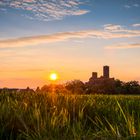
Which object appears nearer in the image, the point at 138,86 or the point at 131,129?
the point at 131,129

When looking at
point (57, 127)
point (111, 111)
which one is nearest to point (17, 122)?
point (57, 127)

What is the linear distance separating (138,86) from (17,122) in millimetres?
24907

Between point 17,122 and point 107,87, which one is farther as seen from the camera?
point 107,87

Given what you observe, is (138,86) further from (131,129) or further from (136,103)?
(131,129)

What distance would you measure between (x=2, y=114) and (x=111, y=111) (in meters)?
2.98

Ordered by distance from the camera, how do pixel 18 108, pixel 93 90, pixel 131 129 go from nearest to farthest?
pixel 131 129
pixel 18 108
pixel 93 90

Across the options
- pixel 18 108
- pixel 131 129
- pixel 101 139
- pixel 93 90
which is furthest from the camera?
pixel 93 90

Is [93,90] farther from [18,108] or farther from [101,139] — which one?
[101,139]

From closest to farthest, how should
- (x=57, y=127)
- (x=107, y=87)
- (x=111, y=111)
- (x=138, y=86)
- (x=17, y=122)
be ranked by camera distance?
(x=57, y=127), (x=17, y=122), (x=111, y=111), (x=107, y=87), (x=138, y=86)

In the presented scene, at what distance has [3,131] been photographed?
766cm

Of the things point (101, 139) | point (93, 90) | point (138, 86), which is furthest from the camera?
point (138, 86)

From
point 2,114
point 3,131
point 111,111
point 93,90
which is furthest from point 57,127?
point 93,90

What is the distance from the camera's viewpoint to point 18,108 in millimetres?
8703

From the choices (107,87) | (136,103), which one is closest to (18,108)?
(136,103)
